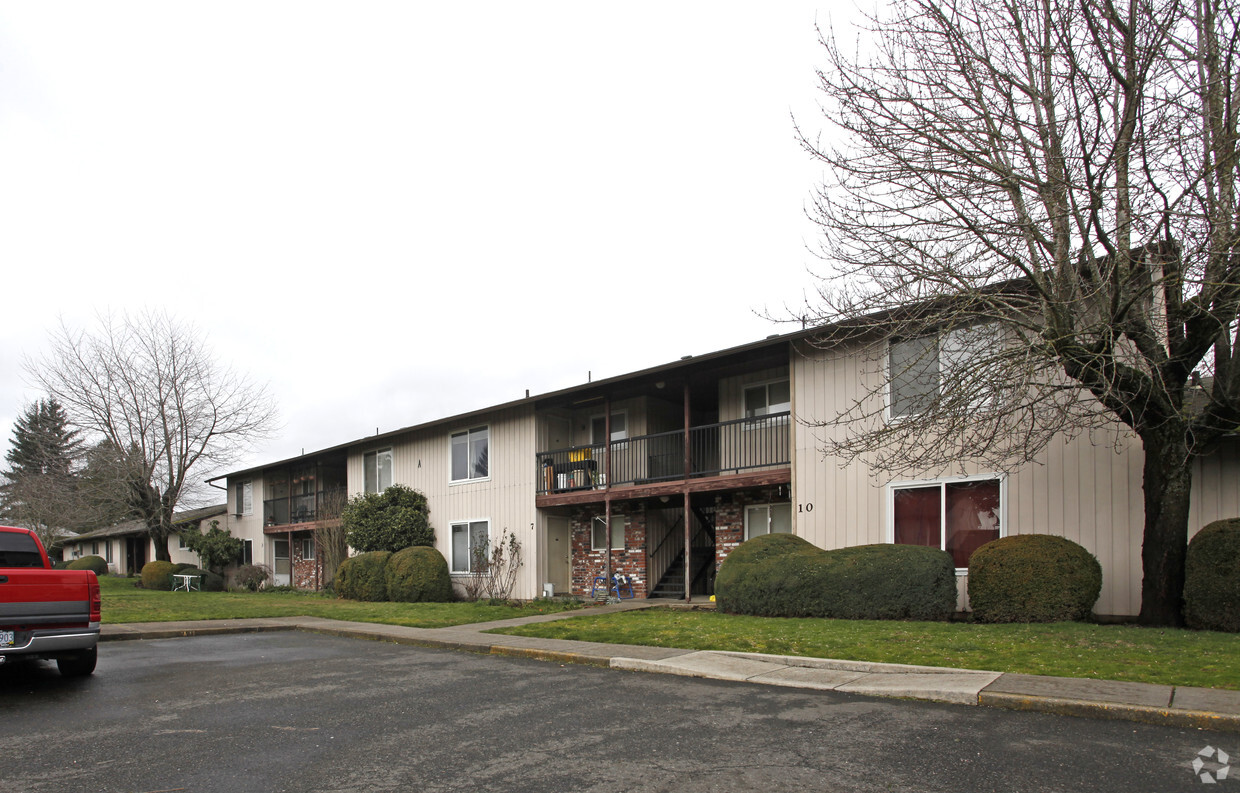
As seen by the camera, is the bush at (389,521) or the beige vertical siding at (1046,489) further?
the bush at (389,521)

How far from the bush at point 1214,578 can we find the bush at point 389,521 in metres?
19.3

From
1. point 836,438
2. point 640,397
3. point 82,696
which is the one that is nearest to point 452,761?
point 82,696

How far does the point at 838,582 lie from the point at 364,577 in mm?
14452

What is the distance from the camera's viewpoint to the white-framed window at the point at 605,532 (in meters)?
21.3

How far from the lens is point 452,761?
18.1 feet

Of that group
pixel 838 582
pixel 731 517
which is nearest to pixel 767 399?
pixel 731 517

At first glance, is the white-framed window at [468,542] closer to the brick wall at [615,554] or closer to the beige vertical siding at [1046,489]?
the brick wall at [615,554]

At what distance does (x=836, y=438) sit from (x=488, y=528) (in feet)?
36.5

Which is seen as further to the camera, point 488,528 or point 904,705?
point 488,528

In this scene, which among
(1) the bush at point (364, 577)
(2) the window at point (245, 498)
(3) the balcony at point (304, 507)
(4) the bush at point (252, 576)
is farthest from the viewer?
(2) the window at point (245, 498)

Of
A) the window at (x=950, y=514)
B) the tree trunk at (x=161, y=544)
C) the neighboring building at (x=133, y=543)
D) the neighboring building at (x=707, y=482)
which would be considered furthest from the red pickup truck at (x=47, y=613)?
the neighboring building at (x=133, y=543)

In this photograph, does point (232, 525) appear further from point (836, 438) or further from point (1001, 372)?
point (1001, 372)

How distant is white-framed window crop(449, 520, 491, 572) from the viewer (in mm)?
22844

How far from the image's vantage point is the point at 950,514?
14195mm
